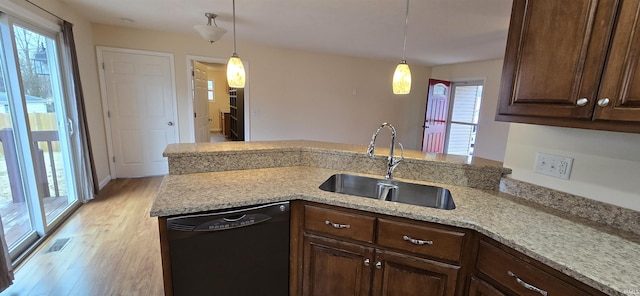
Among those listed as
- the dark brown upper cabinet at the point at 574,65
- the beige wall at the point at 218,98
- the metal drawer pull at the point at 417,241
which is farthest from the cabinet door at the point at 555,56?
the beige wall at the point at 218,98

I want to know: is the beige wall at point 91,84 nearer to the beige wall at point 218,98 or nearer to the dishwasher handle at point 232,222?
the dishwasher handle at point 232,222

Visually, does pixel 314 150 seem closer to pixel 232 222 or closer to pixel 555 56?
pixel 232 222

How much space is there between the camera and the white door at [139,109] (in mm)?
3785

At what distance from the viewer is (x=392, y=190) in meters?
1.78

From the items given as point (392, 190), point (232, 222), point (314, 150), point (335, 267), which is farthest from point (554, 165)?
point (232, 222)

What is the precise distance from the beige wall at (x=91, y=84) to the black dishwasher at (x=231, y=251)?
3.08 meters

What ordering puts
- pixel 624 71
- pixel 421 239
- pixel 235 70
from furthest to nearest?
pixel 235 70 < pixel 421 239 < pixel 624 71

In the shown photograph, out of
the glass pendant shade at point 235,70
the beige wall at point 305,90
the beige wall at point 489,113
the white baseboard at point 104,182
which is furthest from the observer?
the beige wall at point 489,113

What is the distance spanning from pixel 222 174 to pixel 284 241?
25.5 inches

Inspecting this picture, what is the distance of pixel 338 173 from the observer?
1922mm

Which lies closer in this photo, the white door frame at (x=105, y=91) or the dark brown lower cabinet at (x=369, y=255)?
the dark brown lower cabinet at (x=369, y=255)

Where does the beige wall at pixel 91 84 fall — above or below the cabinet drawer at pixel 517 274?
above

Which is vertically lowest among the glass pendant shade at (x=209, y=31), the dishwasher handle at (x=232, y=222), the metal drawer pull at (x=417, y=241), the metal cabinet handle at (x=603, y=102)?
the metal drawer pull at (x=417, y=241)

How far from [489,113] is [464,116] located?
72 cm
